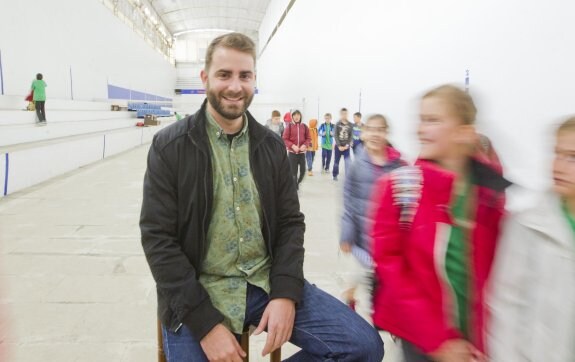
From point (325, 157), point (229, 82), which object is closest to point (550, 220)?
point (229, 82)

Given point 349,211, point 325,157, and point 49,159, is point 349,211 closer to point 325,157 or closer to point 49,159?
point 49,159

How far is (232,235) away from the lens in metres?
1.49

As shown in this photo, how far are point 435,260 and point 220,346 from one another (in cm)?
71

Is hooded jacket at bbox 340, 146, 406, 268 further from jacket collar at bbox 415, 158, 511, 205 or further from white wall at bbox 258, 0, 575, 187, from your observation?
jacket collar at bbox 415, 158, 511, 205

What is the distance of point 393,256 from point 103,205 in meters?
4.97

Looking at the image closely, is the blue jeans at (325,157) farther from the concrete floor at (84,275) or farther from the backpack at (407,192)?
the backpack at (407,192)

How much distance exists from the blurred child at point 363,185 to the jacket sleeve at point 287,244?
0.55m

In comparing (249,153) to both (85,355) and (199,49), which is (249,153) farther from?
(199,49)

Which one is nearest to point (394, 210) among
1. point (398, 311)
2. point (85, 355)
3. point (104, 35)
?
point (398, 311)

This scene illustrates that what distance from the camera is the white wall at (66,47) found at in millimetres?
10258

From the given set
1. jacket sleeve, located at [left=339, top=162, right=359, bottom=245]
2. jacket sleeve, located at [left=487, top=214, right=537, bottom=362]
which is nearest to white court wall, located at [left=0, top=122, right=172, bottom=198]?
jacket sleeve, located at [left=339, top=162, right=359, bottom=245]

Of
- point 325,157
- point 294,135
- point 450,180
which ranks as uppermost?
point 450,180

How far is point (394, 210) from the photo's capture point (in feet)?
3.93

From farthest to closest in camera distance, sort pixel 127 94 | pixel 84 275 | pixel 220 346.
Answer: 1. pixel 127 94
2. pixel 84 275
3. pixel 220 346
